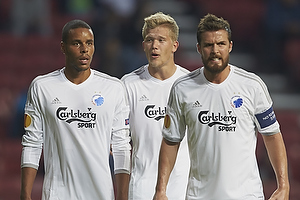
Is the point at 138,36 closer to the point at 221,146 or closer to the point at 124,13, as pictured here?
the point at 124,13

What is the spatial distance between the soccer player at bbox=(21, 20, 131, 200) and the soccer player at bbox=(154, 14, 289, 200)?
0.51 metres

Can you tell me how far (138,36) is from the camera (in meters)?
12.8

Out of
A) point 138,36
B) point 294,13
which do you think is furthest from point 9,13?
point 294,13

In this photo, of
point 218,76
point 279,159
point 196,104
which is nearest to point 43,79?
point 196,104

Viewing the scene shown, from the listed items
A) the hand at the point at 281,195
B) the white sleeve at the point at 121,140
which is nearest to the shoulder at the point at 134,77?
the white sleeve at the point at 121,140

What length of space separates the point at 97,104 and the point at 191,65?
21.3 feet

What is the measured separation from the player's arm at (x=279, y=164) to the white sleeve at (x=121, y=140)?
115 centimetres

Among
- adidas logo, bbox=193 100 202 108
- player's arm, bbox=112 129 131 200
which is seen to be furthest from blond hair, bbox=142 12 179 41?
adidas logo, bbox=193 100 202 108

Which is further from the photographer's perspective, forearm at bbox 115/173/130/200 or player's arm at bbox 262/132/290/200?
forearm at bbox 115/173/130/200

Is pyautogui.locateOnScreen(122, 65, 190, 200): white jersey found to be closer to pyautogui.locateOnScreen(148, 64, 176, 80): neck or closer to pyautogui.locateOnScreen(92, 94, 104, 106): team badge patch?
pyautogui.locateOnScreen(148, 64, 176, 80): neck

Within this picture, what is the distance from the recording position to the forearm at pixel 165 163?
620 cm

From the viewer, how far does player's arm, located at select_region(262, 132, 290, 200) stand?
19.6 feet

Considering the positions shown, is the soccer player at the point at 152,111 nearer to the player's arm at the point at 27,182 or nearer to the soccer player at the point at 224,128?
the soccer player at the point at 224,128

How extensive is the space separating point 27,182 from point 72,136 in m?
0.49
